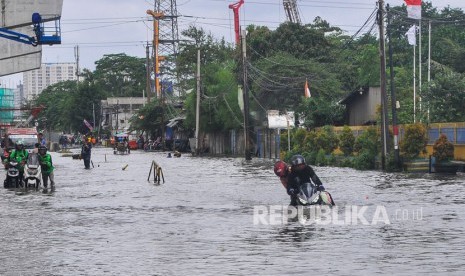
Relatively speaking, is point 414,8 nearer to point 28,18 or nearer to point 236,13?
point 28,18

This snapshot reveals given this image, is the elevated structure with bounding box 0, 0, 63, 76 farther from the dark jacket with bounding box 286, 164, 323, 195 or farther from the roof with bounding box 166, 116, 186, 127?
the roof with bounding box 166, 116, 186, 127

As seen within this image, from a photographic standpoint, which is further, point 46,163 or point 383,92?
point 383,92

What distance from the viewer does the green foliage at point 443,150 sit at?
136 ft

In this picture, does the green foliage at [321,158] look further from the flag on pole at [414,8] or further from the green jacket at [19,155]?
the green jacket at [19,155]

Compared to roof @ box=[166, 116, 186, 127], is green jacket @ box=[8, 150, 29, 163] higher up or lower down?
lower down

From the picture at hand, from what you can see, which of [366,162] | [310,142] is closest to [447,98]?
[366,162]

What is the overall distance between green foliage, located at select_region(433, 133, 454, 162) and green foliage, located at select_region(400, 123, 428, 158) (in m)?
2.62

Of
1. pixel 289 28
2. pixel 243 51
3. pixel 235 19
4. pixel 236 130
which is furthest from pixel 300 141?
pixel 235 19

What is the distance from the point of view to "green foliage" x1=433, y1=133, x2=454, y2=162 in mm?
41406

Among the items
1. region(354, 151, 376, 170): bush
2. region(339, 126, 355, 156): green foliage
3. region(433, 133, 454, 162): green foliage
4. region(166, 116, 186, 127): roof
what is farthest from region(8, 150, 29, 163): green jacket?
region(166, 116, 186, 127): roof

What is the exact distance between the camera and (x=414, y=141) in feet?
147

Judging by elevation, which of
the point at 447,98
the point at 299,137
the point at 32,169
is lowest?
the point at 32,169

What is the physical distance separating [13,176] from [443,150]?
59.5 ft

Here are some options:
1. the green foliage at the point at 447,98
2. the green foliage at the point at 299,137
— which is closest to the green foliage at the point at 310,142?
the green foliage at the point at 299,137
